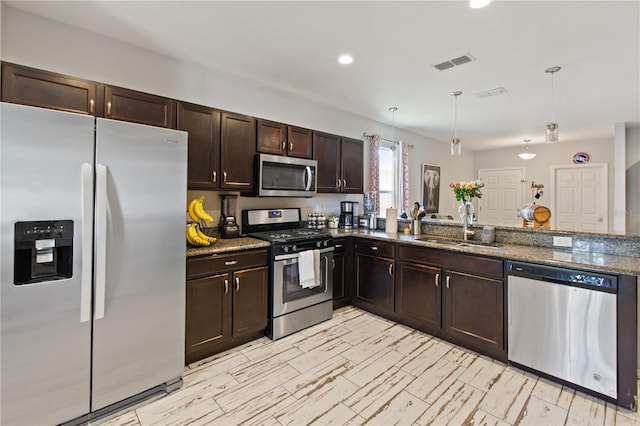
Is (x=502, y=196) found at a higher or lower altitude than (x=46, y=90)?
lower

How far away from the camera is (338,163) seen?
4.09 m

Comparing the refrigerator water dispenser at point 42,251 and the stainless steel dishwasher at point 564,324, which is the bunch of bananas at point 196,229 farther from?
the stainless steel dishwasher at point 564,324

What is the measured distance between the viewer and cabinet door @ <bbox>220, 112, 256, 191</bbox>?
9.75 ft

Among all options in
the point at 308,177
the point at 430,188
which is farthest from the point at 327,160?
the point at 430,188

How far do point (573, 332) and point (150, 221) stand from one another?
3.06 m

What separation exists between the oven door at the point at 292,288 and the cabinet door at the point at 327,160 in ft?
3.20

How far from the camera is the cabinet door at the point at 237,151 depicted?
Answer: 2.97 meters

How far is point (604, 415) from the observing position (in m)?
1.93

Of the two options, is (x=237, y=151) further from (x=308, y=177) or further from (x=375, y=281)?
(x=375, y=281)

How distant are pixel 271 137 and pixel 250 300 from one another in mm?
1742

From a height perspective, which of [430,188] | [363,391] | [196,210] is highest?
[430,188]

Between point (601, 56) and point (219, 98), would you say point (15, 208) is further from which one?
point (601, 56)

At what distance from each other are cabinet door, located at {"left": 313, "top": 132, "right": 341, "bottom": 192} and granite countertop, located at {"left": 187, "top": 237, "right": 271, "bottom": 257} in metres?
1.24

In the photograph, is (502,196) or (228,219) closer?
(228,219)
